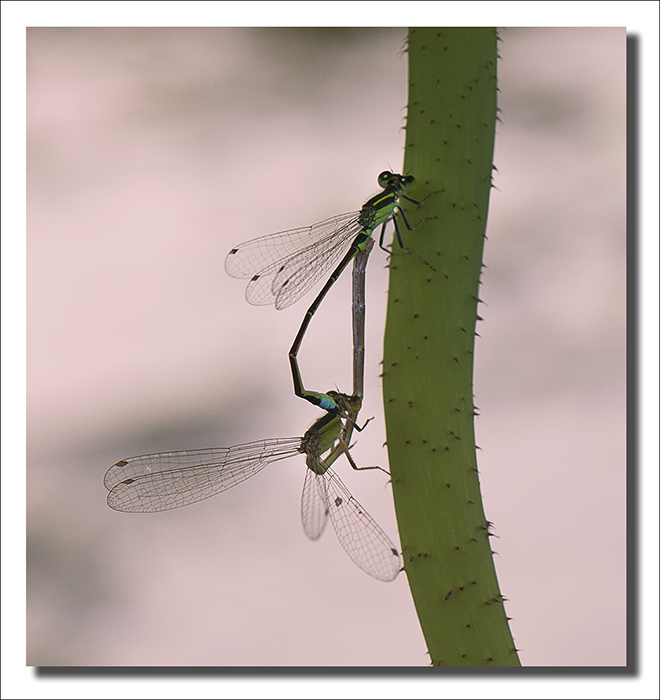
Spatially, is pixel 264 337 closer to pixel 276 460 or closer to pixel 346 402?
pixel 276 460

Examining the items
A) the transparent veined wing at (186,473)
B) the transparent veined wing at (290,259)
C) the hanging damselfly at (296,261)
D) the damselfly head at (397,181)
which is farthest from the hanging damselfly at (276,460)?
the damselfly head at (397,181)

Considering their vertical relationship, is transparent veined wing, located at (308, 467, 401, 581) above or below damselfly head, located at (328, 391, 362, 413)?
below

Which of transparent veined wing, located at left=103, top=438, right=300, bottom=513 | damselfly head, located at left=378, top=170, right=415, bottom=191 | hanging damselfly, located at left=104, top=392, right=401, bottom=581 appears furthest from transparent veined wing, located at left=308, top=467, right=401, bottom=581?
damselfly head, located at left=378, top=170, right=415, bottom=191

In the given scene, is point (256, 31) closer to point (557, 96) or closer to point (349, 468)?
point (557, 96)

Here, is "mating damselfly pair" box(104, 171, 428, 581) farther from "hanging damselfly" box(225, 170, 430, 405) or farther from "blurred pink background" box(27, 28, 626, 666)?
"blurred pink background" box(27, 28, 626, 666)

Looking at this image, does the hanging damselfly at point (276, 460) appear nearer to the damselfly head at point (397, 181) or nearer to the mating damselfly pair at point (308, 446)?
the mating damselfly pair at point (308, 446)

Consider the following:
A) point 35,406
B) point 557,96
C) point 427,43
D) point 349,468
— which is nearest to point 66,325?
point 35,406
